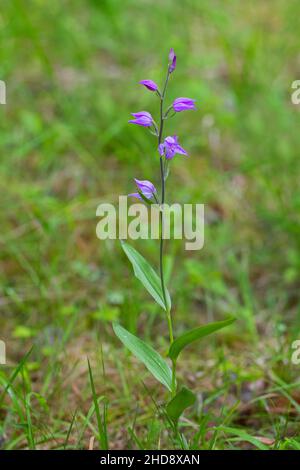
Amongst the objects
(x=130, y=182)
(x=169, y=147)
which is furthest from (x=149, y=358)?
(x=130, y=182)

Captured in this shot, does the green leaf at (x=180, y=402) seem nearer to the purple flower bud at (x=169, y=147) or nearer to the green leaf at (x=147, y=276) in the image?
the green leaf at (x=147, y=276)

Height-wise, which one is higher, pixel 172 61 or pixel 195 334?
pixel 172 61

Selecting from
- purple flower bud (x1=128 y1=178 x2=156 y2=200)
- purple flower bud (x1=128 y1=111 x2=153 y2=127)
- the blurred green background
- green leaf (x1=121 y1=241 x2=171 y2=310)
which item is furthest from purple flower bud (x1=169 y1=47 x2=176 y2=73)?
the blurred green background

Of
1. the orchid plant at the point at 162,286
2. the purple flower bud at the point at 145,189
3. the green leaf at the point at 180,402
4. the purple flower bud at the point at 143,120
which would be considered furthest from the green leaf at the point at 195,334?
the purple flower bud at the point at 143,120

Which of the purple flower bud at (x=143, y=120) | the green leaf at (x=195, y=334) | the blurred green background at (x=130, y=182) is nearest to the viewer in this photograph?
the green leaf at (x=195, y=334)

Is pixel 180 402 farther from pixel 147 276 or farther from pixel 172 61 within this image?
pixel 172 61
